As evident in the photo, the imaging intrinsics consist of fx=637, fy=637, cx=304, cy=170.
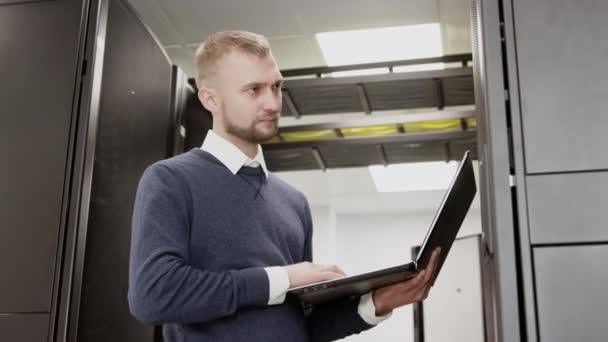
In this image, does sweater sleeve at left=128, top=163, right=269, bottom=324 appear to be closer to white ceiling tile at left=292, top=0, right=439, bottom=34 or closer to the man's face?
the man's face

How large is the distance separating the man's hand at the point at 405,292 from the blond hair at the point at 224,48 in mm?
640

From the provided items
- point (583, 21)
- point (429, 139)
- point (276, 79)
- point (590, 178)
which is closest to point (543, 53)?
point (583, 21)

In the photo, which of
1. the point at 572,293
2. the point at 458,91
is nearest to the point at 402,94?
the point at 458,91

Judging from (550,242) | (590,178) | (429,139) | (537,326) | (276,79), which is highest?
(429,139)

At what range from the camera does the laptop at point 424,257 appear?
1.28 meters

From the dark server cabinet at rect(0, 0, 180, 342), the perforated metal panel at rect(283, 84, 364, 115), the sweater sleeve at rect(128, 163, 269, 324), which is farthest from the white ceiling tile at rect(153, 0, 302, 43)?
the sweater sleeve at rect(128, 163, 269, 324)

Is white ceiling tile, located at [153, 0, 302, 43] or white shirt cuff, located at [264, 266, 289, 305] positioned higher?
white ceiling tile, located at [153, 0, 302, 43]

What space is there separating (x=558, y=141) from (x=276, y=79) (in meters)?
0.69

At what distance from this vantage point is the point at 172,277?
1243 mm

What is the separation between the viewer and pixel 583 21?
3.64 feet

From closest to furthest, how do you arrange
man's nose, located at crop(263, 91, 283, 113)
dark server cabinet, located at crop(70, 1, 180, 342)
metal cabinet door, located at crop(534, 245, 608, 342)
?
metal cabinet door, located at crop(534, 245, 608, 342), man's nose, located at crop(263, 91, 283, 113), dark server cabinet, located at crop(70, 1, 180, 342)

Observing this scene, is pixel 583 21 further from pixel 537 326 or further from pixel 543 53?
A: pixel 537 326

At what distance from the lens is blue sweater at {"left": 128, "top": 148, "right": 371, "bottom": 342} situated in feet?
4.11

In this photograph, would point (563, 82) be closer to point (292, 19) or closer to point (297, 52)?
point (292, 19)
